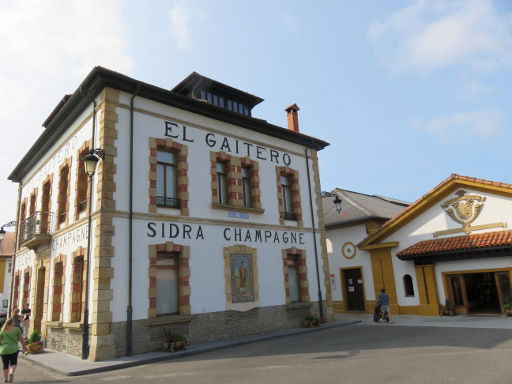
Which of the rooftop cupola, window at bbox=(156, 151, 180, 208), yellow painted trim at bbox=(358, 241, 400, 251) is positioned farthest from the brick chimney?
window at bbox=(156, 151, 180, 208)

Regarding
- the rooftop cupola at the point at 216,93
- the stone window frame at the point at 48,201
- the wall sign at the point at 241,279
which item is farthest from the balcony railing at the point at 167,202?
the stone window frame at the point at 48,201

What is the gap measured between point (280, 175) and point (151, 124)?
21.1ft

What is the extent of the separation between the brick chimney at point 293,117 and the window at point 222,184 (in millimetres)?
5602

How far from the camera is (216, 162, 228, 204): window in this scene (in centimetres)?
1478

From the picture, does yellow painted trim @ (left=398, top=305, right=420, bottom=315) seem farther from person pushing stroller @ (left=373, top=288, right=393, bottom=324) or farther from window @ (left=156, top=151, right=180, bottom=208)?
window @ (left=156, top=151, right=180, bottom=208)

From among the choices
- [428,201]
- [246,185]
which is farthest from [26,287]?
[428,201]

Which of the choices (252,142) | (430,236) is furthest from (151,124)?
(430,236)

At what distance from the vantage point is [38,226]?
15531 millimetres

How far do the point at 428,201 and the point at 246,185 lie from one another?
920cm

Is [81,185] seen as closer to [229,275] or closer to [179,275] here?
[179,275]

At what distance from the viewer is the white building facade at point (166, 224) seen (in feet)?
37.2

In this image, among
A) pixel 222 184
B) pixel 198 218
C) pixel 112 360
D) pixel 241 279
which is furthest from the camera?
pixel 222 184

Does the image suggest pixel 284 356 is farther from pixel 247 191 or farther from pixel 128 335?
pixel 247 191

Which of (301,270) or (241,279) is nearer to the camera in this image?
(241,279)
